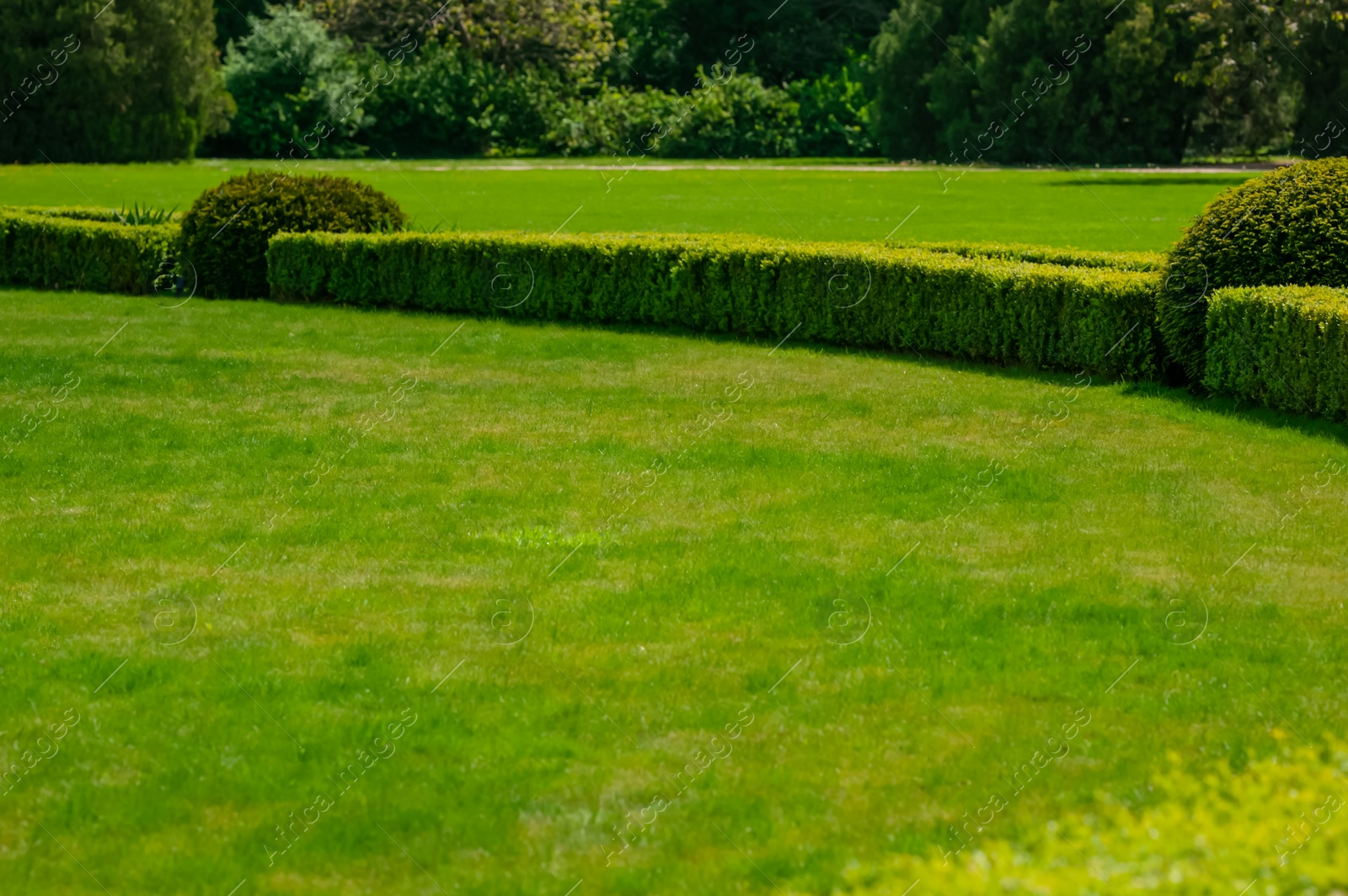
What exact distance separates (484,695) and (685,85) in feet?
173

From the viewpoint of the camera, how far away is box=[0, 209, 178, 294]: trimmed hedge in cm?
1905

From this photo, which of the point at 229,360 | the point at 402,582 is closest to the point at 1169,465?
the point at 402,582

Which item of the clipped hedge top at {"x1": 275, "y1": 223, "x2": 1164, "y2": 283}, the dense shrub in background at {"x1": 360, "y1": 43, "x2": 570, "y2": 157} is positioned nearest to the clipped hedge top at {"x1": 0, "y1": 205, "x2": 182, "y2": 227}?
the clipped hedge top at {"x1": 275, "y1": 223, "x2": 1164, "y2": 283}

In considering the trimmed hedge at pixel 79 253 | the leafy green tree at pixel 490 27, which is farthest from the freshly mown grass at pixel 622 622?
the leafy green tree at pixel 490 27

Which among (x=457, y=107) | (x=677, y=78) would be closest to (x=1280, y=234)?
(x=457, y=107)

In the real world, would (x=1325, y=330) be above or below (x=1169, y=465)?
above

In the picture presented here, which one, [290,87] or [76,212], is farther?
[290,87]

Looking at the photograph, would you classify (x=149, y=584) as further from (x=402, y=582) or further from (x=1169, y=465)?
(x=1169, y=465)

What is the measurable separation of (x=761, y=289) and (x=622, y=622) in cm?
868

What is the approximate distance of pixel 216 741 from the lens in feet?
18.0

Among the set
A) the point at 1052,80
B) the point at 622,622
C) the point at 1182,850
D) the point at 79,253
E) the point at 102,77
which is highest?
the point at 102,77

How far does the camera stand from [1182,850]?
4.39m

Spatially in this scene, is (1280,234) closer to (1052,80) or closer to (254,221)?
(254,221)

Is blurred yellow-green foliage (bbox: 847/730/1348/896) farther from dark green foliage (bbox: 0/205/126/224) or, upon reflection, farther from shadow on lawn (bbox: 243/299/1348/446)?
dark green foliage (bbox: 0/205/126/224)
